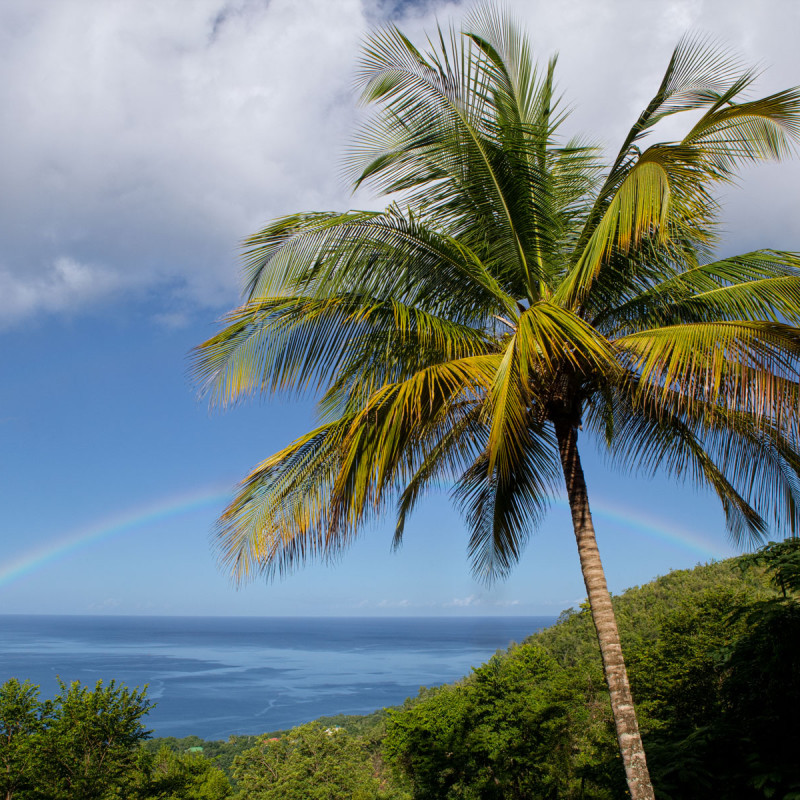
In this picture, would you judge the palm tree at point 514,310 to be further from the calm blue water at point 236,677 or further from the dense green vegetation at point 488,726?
the calm blue water at point 236,677

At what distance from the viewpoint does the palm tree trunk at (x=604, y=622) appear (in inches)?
165

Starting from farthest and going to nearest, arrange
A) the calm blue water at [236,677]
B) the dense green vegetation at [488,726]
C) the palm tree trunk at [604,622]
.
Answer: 1. the calm blue water at [236,677]
2. the dense green vegetation at [488,726]
3. the palm tree trunk at [604,622]

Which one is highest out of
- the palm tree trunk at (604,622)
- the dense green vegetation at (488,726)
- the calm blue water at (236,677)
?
the palm tree trunk at (604,622)

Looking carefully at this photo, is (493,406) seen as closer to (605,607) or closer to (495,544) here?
(605,607)

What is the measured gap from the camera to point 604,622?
181 inches

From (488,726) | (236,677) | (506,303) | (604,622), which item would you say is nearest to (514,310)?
(506,303)

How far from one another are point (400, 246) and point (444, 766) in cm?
2041

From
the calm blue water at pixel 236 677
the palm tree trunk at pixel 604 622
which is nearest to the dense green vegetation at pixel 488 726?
the palm tree trunk at pixel 604 622

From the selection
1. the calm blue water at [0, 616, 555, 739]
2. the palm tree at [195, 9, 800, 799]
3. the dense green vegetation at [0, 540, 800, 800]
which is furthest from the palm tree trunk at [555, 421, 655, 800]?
the calm blue water at [0, 616, 555, 739]

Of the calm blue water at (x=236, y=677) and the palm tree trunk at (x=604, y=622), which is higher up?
the palm tree trunk at (x=604, y=622)

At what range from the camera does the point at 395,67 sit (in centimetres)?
502

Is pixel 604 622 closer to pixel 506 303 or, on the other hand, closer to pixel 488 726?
pixel 506 303

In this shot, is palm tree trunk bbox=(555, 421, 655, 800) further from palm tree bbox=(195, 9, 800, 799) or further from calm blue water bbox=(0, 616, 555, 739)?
calm blue water bbox=(0, 616, 555, 739)

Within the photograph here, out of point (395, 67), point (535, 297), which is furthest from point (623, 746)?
point (395, 67)
